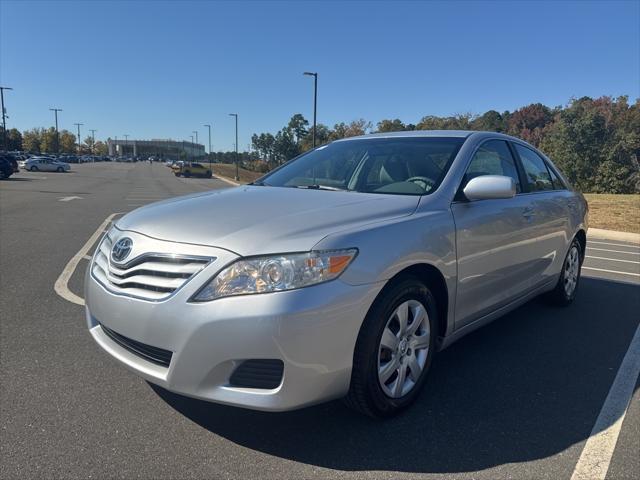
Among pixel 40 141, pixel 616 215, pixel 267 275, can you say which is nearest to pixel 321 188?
pixel 267 275

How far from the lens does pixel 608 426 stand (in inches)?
111

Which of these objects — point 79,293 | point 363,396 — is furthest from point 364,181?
point 79,293

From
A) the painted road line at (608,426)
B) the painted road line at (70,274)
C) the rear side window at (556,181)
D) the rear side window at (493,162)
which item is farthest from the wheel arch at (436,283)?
the painted road line at (70,274)

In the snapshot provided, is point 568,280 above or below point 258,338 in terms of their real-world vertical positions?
below

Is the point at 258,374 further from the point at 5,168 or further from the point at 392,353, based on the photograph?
the point at 5,168

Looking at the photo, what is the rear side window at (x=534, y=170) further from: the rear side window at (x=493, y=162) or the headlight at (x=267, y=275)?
the headlight at (x=267, y=275)

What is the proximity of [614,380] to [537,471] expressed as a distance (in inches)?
56.9

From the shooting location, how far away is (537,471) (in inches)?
93.8

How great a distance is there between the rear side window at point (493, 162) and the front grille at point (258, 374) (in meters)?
Result: 1.88

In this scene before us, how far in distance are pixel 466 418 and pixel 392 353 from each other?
63 centimetres

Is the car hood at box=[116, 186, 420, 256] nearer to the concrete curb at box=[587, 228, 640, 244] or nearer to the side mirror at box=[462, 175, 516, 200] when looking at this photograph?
the side mirror at box=[462, 175, 516, 200]

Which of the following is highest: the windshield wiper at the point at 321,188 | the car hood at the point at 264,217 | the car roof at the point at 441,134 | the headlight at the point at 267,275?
the car roof at the point at 441,134

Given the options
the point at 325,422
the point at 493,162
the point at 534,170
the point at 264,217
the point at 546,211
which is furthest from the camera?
the point at 534,170

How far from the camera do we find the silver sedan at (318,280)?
223 centimetres
